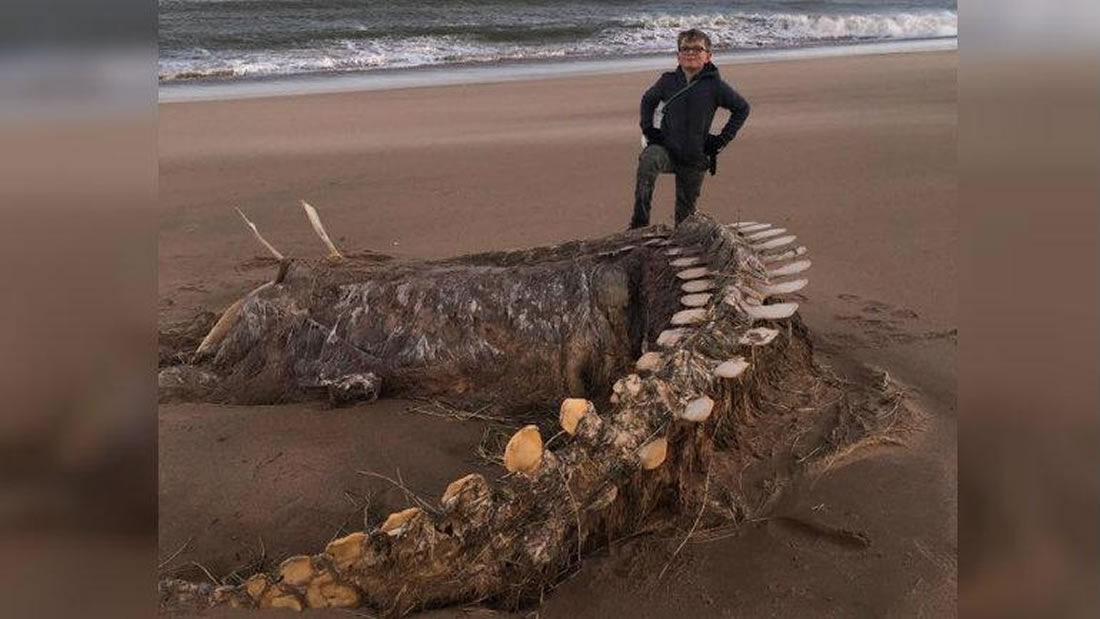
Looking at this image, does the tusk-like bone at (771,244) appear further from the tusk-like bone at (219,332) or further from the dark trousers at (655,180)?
the tusk-like bone at (219,332)

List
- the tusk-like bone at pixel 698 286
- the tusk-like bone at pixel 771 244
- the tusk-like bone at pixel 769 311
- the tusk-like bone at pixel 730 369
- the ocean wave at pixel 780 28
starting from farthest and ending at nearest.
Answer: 1. the ocean wave at pixel 780 28
2. the tusk-like bone at pixel 771 244
3. the tusk-like bone at pixel 698 286
4. the tusk-like bone at pixel 769 311
5. the tusk-like bone at pixel 730 369

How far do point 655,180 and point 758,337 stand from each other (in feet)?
8.10

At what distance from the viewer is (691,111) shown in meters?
5.13

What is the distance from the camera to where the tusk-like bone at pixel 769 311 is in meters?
3.02

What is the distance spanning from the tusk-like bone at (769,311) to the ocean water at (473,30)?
12.8 metres

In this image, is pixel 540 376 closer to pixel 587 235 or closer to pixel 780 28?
pixel 587 235

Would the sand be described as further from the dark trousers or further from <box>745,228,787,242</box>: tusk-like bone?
the dark trousers

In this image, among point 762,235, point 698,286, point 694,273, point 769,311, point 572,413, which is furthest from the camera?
point 762,235

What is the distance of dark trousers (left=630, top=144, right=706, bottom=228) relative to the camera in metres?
5.02

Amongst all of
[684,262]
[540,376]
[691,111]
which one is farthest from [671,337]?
[691,111]

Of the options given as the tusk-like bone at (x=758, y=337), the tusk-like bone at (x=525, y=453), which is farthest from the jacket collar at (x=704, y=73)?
the tusk-like bone at (x=525, y=453)
